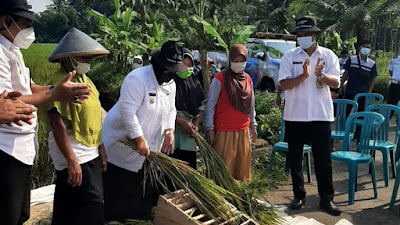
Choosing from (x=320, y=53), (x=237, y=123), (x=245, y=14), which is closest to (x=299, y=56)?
(x=320, y=53)

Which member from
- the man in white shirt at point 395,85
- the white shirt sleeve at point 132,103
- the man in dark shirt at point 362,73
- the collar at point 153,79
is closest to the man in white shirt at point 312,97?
the collar at point 153,79

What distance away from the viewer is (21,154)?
6.86ft

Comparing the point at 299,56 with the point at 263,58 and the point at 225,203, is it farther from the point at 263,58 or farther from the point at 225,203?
the point at 263,58

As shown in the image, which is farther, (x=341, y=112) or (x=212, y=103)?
(x=341, y=112)

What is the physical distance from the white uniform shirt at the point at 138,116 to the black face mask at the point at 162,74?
0.03m

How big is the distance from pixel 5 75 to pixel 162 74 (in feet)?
3.89

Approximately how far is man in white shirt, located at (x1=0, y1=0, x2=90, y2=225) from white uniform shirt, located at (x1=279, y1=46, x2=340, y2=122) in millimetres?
2466

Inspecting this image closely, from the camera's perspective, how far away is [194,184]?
2.83m

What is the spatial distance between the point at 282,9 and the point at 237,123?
2401 cm

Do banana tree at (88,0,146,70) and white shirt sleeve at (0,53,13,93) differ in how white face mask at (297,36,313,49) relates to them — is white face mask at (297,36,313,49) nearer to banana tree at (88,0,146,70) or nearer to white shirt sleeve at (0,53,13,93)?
white shirt sleeve at (0,53,13,93)

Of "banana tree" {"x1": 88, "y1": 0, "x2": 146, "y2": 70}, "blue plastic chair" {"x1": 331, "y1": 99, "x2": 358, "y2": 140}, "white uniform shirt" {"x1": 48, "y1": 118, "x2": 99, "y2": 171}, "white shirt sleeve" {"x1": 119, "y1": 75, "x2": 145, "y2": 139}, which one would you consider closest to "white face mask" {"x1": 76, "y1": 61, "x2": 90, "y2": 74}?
"white uniform shirt" {"x1": 48, "y1": 118, "x2": 99, "y2": 171}

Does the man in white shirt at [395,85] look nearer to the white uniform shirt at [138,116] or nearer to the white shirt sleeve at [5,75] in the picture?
the white uniform shirt at [138,116]

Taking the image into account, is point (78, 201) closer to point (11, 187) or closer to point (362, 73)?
point (11, 187)

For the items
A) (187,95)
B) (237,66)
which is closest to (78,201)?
(187,95)
